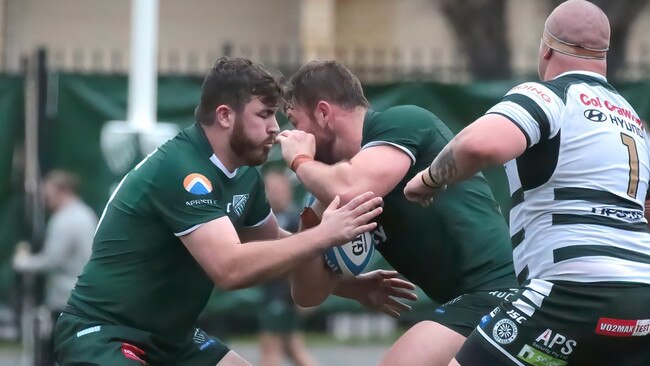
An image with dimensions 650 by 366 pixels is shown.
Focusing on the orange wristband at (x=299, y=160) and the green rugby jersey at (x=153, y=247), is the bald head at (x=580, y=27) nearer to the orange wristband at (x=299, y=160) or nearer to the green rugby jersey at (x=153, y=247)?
the orange wristband at (x=299, y=160)

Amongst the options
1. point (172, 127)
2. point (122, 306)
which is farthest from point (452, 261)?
point (172, 127)

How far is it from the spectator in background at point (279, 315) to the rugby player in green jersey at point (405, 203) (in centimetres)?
570

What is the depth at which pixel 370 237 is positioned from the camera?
6.33m

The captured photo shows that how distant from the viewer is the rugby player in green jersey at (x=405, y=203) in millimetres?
5949

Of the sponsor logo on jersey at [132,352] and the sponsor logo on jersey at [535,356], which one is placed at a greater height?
the sponsor logo on jersey at [535,356]

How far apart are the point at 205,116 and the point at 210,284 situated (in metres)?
0.80

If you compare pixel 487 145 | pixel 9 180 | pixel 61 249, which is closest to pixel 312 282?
pixel 487 145

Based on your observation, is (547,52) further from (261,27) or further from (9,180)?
(261,27)

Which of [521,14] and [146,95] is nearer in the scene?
[146,95]

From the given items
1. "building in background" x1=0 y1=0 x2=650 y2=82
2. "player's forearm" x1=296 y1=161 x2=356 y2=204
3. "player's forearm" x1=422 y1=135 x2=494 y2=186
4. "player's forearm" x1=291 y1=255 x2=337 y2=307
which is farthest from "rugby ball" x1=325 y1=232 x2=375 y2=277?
"building in background" x1=0 y1=0 x2=650 y2=82

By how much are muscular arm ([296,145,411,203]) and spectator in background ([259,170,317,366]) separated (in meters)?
6.22

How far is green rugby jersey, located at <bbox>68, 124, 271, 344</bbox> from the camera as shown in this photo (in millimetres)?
5934

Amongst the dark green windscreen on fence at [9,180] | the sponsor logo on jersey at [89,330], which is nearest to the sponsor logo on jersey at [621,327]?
the sponsor logo on jersey at [89,330]

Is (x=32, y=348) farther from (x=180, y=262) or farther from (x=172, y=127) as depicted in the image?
(x=180, y=262)
